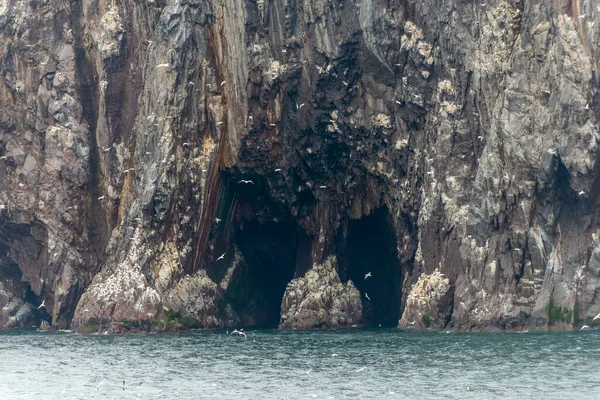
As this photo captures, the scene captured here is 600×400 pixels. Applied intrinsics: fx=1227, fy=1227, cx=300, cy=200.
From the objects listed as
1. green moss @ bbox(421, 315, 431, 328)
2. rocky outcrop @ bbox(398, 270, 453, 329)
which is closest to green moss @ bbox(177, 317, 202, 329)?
rocky outcrop @ bbox(398, 270, 453, 329)

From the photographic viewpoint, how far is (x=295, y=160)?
95.2 metres

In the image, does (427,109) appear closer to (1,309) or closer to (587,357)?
(587,357)

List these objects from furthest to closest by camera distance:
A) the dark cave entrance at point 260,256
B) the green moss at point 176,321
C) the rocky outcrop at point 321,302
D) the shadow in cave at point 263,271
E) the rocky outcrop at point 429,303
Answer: the shadow in cave at point 263,271 → the dark cave entrance at point 260,256 → the rocky outcrop at point 321,302 → the green moss at point 176,321 → the rocky outcrop at point 429,303

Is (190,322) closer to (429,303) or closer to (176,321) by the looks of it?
(176,321)

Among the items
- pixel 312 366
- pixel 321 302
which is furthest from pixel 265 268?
pixel 312 366

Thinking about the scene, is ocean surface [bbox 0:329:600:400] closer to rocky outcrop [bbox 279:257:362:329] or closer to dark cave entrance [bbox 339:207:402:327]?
rocky outcrop [bbox 279:257:362:329]

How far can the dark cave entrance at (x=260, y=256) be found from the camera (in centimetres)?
9888

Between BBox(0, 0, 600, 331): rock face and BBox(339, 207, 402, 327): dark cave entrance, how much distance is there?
0.60 ft

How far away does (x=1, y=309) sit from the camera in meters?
107

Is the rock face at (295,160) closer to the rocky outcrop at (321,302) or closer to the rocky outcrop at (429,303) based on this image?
the rocky outcrop at (429,303)

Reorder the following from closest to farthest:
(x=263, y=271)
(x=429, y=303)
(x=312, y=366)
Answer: (x=312, y=366), (x=429, y=303), (x=263, y=271)

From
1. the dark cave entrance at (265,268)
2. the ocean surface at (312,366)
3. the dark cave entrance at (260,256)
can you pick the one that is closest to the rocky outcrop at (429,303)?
the ocean surface at (312,366)

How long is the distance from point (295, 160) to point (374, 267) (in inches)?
483

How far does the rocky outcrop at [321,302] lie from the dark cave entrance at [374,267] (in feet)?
5.16
